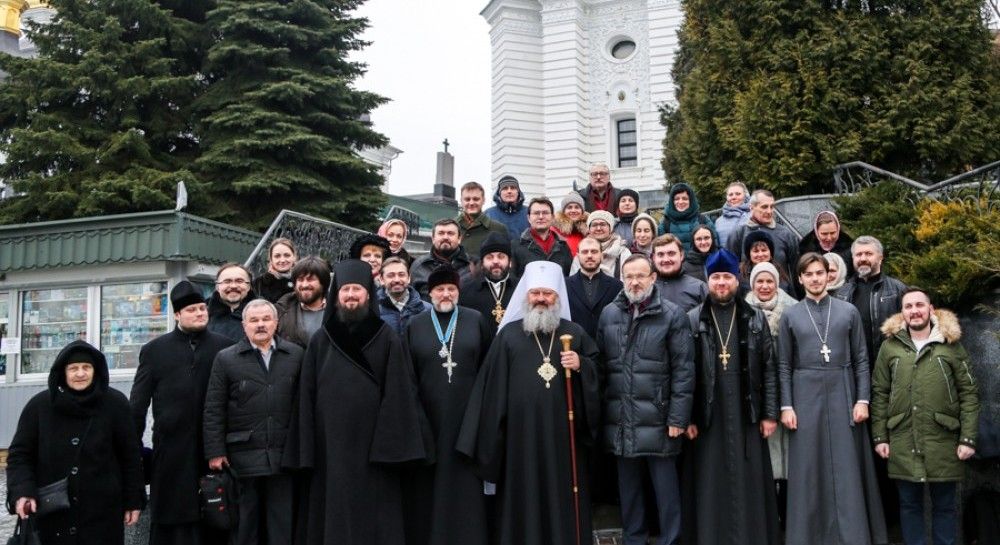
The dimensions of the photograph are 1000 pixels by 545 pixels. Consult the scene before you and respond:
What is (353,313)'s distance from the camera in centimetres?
630

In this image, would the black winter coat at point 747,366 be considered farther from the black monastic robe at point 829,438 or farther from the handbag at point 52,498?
the handbag at point 52,498

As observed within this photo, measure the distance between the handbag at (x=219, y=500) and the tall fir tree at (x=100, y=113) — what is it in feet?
35.3

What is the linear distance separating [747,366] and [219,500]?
146 inches

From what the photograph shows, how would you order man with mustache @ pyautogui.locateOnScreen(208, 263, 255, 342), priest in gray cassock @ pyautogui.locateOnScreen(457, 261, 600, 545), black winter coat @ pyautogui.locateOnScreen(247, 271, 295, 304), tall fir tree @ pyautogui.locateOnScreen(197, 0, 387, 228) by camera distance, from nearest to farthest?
priest in gray cassock @ pyautogui.locateOnScreen(457, 261, 600, 545) → man with mustache @ pyautogui.locateOnScreen(208, 263, 255, 342) → black winter coat @ pyautogui.locateOnScreen(247, 271, 295, 304) → tall fir tree @ pyautogui.locateOnScreen(197, 0, 387, 228)

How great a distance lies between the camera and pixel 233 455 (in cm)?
614

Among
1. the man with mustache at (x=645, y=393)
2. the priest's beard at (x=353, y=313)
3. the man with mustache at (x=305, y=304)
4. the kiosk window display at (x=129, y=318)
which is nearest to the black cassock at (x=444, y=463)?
the priest's beard at (x=353, y=313)

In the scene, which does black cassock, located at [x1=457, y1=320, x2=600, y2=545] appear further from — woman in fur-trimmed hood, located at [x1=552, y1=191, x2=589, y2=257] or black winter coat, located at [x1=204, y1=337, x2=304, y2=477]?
woman in fur-trimmed hood, located at [x1=552, y1=191, x2=589, y2=257]

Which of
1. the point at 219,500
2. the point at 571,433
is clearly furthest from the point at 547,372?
the point at 219,500

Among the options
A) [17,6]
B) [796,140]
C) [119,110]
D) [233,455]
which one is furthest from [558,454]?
[17,6]

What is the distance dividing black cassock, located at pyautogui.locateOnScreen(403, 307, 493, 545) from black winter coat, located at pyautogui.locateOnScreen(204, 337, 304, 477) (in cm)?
96

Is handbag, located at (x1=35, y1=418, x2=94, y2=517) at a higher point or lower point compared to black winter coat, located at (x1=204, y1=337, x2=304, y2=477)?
lower

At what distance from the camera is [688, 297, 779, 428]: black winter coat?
641 centimetres

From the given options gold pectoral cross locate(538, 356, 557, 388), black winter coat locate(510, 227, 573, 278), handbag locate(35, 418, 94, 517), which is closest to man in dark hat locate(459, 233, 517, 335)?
black winter coat locate(510, 227, 573, 278)

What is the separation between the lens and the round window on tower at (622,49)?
34250 millimetres
